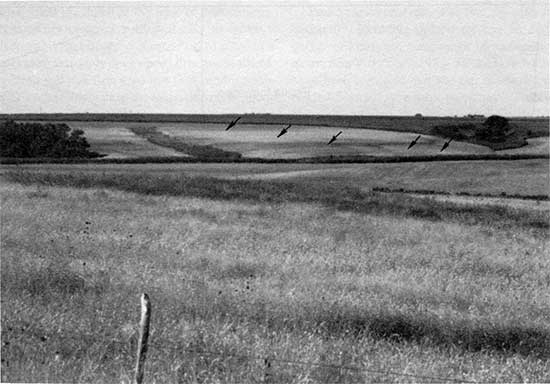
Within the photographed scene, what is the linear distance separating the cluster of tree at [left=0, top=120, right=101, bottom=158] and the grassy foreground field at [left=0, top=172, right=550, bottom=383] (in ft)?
72.9

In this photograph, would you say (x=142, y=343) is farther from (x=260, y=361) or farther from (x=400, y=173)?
(x=400, y=173)

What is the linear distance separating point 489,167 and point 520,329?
1226 inches

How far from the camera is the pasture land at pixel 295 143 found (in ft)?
136

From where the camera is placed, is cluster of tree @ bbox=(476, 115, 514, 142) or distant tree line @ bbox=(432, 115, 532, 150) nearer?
cluster of tree @ bbox=(476, 115, 514, 142)

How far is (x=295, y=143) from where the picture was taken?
4309cm

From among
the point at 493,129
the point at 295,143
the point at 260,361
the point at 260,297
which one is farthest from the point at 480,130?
the point at 260,361

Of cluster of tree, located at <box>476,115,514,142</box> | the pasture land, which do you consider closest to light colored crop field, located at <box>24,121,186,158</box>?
the pasture land

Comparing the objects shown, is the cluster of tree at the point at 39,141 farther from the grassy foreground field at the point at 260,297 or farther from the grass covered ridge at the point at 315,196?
the grassy foreground field at the point at 260,297

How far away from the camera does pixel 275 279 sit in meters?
9.50

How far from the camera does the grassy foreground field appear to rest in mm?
6086

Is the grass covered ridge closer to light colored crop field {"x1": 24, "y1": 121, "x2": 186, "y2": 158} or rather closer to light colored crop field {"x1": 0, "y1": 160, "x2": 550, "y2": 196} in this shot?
light colored crop field {"x1": 0, "y1": 160, "x2": 550, "y2": 196}

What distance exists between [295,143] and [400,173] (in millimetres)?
8392

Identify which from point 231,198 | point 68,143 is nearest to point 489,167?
point 231,198

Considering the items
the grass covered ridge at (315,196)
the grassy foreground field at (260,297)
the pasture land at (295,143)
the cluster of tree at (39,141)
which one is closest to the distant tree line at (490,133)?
the pasture land at (295,143)
